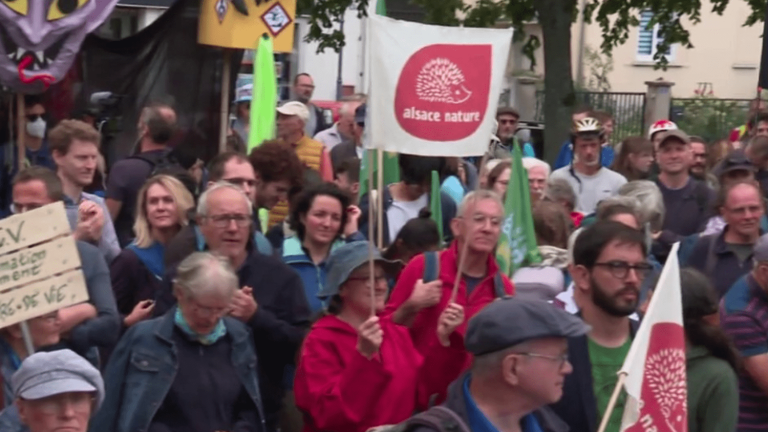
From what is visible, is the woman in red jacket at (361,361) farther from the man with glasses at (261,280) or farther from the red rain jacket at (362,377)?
the man with glasses at (261,280)

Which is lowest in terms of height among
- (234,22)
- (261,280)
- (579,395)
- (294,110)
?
(579,395)

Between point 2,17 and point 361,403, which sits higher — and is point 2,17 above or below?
above

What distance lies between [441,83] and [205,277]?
142cm

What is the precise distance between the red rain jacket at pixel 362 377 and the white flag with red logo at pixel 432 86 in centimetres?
90

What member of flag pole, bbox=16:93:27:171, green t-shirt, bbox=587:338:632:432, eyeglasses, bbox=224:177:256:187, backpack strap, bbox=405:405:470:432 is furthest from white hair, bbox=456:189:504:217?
flag pole, bbox=16:93:27:171

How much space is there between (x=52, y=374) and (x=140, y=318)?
1599 millimetres

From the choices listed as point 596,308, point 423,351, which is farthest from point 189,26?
point 596,308

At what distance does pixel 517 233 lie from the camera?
6848 mm

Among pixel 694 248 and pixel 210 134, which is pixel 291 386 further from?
pixel 210 134

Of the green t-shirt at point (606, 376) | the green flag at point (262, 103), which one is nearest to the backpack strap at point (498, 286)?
the green t-shirt at point (606, 376)

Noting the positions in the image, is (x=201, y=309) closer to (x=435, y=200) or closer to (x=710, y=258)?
(x=435, y=200)

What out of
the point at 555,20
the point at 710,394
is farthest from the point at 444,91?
the point at 555,20

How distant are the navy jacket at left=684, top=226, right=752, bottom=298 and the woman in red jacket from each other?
2011 millimetres

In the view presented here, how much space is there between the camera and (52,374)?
4.31 m
